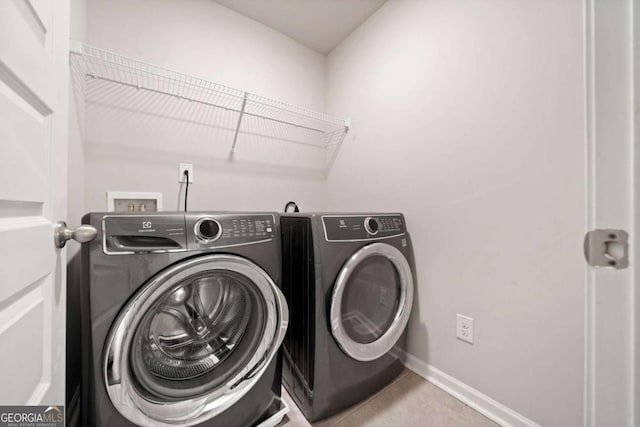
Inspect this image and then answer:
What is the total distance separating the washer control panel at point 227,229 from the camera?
81 centimetres

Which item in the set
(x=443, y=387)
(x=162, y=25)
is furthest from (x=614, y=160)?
(x=162, y=25)

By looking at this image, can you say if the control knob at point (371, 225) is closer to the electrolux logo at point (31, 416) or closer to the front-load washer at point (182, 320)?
the front-load washer at point (182, 320)

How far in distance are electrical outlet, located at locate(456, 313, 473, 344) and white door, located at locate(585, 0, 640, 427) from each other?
29.9 inches

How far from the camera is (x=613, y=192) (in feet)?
1.43

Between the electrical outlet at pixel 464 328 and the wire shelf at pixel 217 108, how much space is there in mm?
1459

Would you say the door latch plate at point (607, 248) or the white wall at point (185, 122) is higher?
the white wall at point (185, 122)

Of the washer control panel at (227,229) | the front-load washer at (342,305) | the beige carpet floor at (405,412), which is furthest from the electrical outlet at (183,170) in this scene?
the beige carpet floor at (405,412)

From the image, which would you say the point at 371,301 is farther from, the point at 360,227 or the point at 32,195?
the point at 32,195

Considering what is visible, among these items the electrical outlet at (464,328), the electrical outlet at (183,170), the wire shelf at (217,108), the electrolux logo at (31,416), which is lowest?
the electrical outlet at (464,328)

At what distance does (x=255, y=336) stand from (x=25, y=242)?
2.49ft

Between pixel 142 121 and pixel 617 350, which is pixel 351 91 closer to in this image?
pixel 142 121

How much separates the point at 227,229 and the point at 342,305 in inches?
24.2

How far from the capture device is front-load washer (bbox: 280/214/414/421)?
1026 mm

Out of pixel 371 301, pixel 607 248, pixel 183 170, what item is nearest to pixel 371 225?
pixel 371 301
